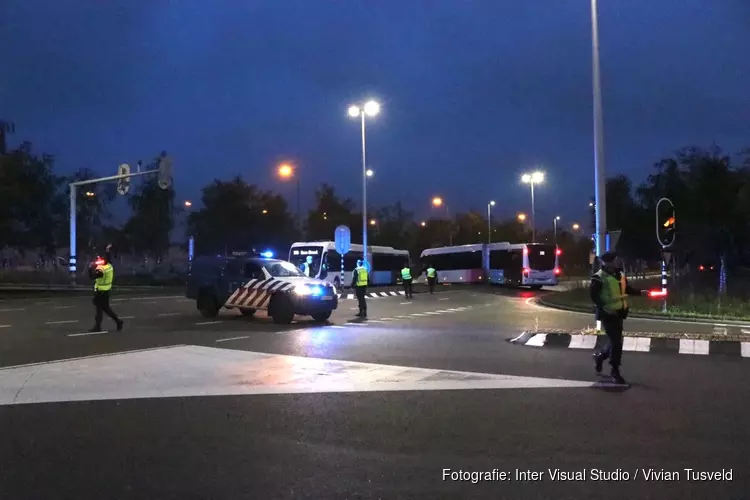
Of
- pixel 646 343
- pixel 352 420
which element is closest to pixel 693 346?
pixel 646 343

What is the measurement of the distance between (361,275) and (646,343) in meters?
9.39

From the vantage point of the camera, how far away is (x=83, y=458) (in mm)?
6102

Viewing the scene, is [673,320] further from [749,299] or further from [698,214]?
[698,214]

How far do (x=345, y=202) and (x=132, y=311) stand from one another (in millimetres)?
60882

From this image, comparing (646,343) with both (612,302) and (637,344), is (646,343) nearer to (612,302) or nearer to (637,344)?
(637,344)

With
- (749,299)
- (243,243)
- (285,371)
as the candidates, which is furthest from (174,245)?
(285,371)

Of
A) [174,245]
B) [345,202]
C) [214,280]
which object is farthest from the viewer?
[345,202]

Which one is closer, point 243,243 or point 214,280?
point 214,280

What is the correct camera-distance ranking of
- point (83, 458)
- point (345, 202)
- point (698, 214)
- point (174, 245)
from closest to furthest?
point (83, 458) < point (698, 214) < point (174, 245) < point (345, 202)

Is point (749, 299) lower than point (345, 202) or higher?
lower

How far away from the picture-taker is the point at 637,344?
13750mm

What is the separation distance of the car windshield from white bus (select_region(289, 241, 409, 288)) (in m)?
16.5

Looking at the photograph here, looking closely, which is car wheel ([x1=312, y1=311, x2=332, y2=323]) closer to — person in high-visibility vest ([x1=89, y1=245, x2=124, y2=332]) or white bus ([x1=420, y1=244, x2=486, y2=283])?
person in high-visibility vest ([x1=89, y1=245, x2=124, y2=332])

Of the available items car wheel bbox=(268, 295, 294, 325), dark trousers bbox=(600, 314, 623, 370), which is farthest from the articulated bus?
dark trousers bbox=(600, 314, 623, 370)
